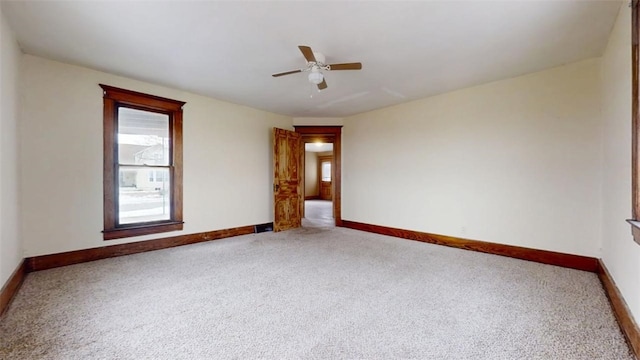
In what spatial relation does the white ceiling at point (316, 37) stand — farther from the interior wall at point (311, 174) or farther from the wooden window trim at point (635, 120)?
the interior wall at point (311, 174)

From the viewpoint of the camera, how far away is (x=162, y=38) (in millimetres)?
2766

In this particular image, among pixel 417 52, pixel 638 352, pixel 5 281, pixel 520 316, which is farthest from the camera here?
pixel 417 52

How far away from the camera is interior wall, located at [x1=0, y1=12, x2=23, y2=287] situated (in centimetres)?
238

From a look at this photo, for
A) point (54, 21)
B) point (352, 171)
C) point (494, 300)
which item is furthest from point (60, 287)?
point (352, 171)

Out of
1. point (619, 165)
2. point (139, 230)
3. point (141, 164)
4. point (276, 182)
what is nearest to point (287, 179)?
point (276, 182)

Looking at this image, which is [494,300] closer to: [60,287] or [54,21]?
[60,287]

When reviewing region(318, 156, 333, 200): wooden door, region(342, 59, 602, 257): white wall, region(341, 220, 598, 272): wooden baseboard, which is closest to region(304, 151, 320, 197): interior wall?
region(318, 156, 333, 200): wooden door

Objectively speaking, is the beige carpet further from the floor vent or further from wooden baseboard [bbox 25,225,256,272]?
the floor vent

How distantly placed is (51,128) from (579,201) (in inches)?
259

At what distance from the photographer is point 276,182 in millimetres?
5688

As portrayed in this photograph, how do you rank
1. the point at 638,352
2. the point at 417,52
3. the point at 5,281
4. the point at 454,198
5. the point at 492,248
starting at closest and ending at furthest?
the point at 638,352
the point at 5,281
the point at 417,52
the point at 492,248
the point at 454,198

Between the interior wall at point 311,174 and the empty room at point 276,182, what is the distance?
7229mm

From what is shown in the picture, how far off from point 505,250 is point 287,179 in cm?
408

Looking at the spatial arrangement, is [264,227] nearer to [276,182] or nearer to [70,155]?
[276,182]
